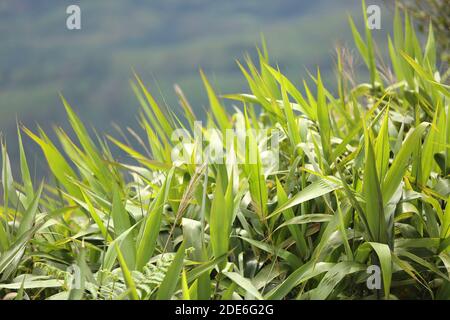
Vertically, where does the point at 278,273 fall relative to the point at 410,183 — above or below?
below

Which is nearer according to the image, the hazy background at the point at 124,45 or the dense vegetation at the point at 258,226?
the dense vegetation at the point at 258,226

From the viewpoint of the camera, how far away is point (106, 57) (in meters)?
10.2

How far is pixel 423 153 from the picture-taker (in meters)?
1.30

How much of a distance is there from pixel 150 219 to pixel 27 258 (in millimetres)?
306

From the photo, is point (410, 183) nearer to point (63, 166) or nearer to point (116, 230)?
point (116, 230)

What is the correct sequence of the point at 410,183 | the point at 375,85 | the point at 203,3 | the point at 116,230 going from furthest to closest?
the point at 203,3
the point at 375,85
the point at 410,183
the point at 116,230

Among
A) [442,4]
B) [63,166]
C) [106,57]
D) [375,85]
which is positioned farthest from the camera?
[106,57]

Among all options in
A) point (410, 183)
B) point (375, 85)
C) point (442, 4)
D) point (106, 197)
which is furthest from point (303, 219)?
point (442, 4)

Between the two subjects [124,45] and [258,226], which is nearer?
[258,226]

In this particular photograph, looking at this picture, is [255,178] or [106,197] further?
[106,197]

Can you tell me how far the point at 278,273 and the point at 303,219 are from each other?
104 millimetres

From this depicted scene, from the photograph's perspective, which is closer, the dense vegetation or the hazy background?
the dense vegetation
